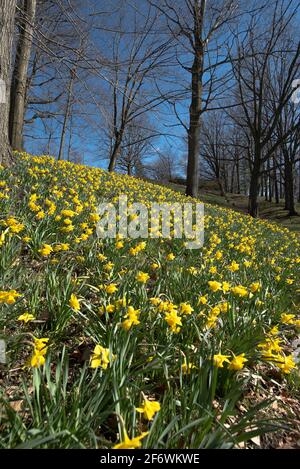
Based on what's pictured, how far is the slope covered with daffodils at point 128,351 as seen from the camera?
1101 millimetres

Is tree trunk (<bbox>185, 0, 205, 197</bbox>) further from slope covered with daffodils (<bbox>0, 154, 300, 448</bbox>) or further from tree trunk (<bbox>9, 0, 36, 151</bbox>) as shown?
slope covered with daffodils (<bbox>0, 154, 300, 448</bbox>)

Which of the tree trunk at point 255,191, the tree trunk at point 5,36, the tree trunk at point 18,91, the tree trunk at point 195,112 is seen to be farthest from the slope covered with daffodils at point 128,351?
the tree trunk at point 255,191

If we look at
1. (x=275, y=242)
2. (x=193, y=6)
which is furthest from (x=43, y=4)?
(x=275, y=242)

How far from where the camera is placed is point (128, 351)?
1.50 metres

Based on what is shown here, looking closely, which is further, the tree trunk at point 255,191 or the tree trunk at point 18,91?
the tree trunk at point 255,191

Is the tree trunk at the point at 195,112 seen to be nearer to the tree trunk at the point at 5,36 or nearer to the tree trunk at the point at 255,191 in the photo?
the tree trunk at the point at 255,191

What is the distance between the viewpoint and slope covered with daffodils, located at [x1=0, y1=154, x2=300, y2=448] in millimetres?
1101

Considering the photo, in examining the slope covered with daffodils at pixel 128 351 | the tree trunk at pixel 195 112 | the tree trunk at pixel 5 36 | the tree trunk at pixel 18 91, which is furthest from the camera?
the tree trunk at pixel 195 112

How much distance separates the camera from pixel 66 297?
1.79 m

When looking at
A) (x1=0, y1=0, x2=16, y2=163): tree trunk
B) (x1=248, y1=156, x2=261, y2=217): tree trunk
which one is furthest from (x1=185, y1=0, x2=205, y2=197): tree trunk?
(x1=0, y1=0, x2=16, y2=163): tree trunk

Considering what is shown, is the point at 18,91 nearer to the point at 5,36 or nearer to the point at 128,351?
the point at 5,36

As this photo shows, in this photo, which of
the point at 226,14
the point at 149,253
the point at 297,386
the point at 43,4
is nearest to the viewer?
the point at 297,386

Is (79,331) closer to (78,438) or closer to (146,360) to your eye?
(146,360)

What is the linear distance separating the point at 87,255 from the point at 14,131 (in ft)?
20.7
